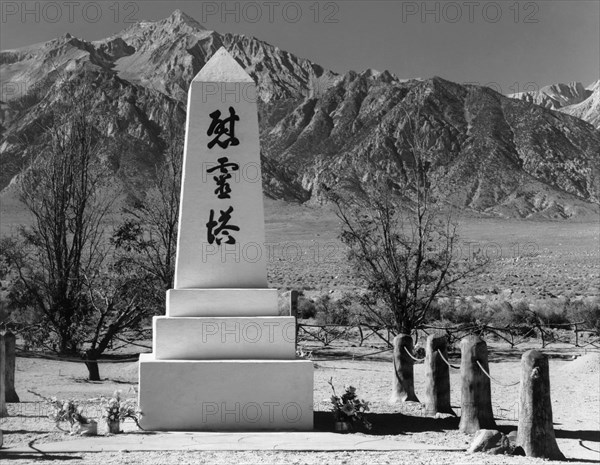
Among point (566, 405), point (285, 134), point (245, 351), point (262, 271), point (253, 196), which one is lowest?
point (566, 405)

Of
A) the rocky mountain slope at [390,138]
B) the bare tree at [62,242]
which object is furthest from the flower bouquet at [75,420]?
the rocky mountain slope at [390,138]

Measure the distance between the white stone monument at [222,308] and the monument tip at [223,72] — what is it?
0.02 meters

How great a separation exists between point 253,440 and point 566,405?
6.64 meters

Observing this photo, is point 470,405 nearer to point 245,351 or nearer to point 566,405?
point 245,351

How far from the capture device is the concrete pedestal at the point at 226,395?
10766mm

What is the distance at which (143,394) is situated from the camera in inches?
423

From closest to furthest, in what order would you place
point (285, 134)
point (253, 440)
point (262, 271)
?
point (253, 440), point (262, 271), point (285, 134)

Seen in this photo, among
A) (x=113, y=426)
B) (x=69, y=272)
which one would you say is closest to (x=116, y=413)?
(x=113, y=426)

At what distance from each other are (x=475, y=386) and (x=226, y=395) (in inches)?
122

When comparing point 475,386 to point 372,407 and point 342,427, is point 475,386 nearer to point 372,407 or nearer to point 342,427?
point 342,427

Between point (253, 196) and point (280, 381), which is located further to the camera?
point (253, 196)

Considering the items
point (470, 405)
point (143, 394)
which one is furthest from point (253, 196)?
point (470, 405)

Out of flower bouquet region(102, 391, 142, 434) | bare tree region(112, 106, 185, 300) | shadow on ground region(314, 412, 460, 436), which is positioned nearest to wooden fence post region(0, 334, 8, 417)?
flower bouquet region(102, 391, 142, 434)

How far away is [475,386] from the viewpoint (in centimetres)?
1087
